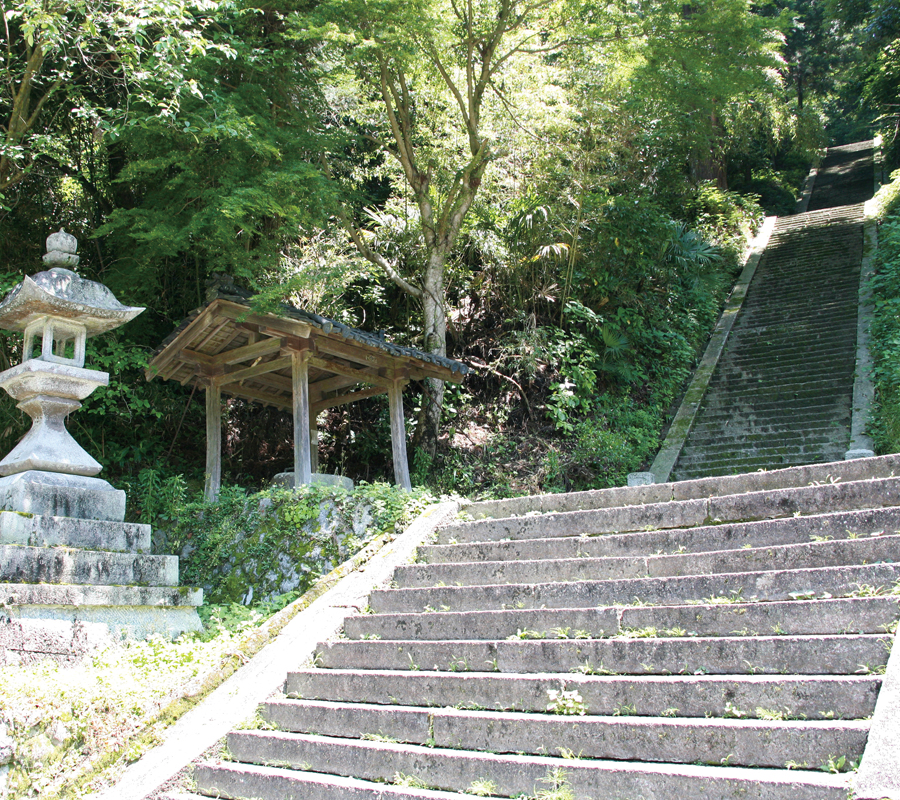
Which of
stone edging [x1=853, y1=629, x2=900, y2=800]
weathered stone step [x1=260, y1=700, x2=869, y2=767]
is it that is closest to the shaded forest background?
weathered stone step [x1=260, y1=700, x2=869, y2=767]

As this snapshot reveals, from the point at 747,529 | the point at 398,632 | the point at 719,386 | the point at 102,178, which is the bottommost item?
the point at 398,632

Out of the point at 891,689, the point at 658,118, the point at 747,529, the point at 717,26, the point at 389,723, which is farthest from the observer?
the point at 658,118

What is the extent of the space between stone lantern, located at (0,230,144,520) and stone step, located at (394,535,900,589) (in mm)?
2914

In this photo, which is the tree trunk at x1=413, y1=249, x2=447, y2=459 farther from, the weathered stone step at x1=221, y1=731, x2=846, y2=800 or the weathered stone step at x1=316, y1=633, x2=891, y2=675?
the weathered stone step at x1=221, y1=731, x2=846, y2=800

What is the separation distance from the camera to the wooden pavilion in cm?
854

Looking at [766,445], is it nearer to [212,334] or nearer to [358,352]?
[358,352]

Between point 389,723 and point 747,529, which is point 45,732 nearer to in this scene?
point 389,723

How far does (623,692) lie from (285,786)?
1.82m

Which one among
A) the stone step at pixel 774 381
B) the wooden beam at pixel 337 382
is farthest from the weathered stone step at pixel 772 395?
the wooden beam at pixel 337 382

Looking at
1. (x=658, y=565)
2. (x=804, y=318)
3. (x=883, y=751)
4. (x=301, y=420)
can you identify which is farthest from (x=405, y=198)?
(x=883, y=751)

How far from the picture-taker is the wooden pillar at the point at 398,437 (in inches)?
381

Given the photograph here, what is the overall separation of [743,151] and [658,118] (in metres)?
8.97

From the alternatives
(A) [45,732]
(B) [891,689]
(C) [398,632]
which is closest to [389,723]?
(C) [398,632]

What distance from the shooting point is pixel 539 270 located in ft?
45.3
